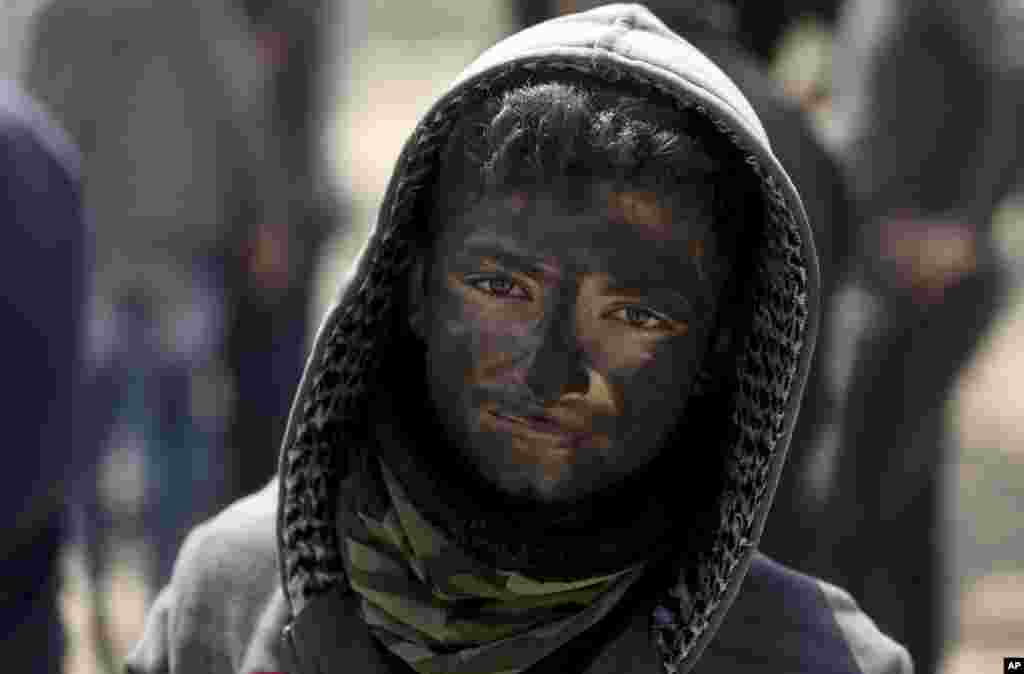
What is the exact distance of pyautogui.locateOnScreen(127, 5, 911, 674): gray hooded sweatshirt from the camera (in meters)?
2.15

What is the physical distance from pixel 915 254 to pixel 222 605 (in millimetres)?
3112

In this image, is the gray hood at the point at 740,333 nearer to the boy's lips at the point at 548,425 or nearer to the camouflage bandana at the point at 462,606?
the camouflage bandana at the point at 462,606

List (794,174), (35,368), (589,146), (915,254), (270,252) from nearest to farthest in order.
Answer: (589,146), (35,368), (794,174), (915,254), (270,252)

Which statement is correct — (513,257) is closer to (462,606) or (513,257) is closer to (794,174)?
(462,606)

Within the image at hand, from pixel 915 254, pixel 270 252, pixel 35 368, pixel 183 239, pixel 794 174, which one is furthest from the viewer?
pixel 270 252

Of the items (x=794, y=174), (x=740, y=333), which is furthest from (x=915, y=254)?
(x=740, y=333)

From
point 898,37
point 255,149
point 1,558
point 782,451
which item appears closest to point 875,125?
point 898,37

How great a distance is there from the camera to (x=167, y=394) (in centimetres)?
601

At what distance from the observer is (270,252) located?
6266 mm

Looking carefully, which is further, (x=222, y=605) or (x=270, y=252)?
(x=270, y=252)

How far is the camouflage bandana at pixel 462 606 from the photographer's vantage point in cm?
216

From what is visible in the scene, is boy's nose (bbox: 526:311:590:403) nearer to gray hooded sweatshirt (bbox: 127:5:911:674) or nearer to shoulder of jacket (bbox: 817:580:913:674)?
gray hooded sweatshirt (bbox: 127:5:911:674)

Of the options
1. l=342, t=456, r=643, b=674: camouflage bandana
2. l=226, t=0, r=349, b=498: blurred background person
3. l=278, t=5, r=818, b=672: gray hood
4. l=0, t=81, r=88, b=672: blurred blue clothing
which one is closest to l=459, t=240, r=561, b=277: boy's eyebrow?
l=278, t=5, r=818, b=672: gray hood

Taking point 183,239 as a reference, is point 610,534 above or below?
above
